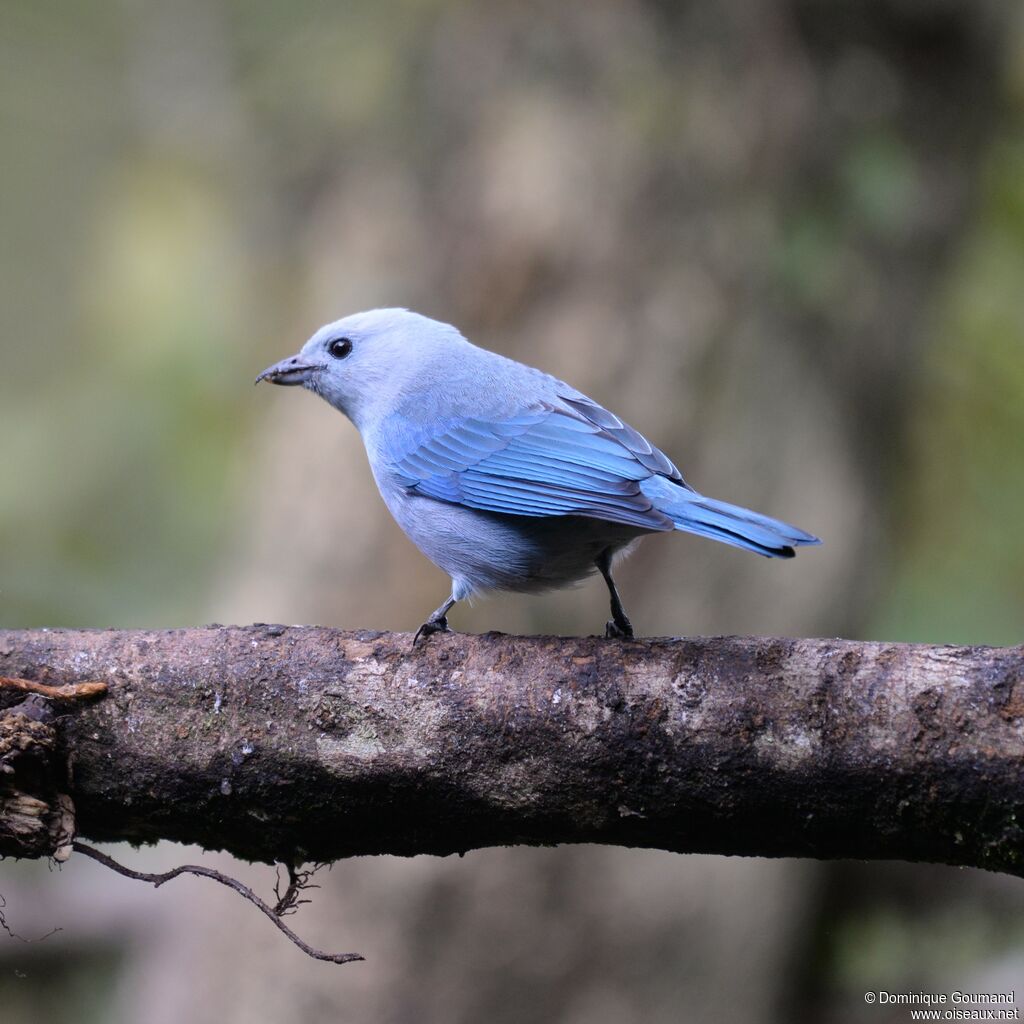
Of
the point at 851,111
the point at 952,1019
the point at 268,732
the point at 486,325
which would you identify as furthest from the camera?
the point at 851,111

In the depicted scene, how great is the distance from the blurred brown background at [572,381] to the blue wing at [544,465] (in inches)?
83.6

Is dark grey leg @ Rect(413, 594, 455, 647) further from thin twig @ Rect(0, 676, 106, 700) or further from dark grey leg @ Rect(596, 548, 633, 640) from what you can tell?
thin twig @ Rect(0, 676, 106, 700)

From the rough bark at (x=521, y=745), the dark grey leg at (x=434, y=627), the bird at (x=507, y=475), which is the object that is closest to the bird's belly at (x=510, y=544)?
the bird at (x=507, y=475)

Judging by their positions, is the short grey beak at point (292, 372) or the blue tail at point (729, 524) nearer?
the blue tail at point (729, 524)

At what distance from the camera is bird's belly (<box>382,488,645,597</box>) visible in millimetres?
3199

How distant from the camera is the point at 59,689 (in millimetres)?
2744

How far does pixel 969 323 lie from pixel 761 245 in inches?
65.6

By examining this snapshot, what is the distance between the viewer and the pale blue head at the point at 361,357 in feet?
13.1

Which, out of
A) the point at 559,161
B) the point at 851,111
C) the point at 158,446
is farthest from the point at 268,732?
the point at 851,111

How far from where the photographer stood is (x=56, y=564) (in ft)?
22.6

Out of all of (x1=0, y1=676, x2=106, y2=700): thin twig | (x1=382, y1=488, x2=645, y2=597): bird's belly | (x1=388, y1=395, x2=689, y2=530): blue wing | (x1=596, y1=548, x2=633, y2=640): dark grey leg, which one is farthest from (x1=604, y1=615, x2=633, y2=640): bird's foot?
(x1=0, y1=676, x2=106, y2=700): thin twig

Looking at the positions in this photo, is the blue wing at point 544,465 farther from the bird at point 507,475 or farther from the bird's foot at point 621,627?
the bird's foot at point 621,627

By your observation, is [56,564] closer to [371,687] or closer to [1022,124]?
[371,687]

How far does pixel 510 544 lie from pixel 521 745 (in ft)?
2.72
